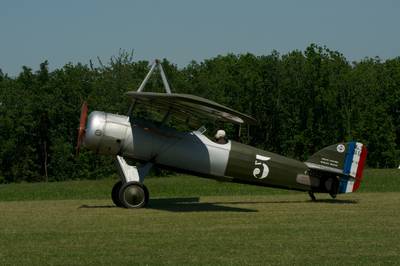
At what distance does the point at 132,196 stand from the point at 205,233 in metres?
5.31

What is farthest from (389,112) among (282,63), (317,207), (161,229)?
(161,229)

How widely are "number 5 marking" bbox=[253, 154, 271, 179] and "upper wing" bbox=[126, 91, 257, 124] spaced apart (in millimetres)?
1489

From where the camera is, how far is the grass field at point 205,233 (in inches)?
420

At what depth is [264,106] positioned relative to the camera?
81938 mm

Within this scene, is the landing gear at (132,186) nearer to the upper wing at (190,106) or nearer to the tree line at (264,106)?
the upper wing at (190,106)

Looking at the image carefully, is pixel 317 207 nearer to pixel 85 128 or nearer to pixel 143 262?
pixel 85 128

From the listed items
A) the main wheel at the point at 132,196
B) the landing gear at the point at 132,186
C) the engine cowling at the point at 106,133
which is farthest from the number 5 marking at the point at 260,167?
the engine cowling at the point at 106,133

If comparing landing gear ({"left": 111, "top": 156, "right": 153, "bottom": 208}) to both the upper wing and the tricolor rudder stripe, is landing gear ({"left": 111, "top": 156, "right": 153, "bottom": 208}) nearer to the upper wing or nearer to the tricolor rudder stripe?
the upper wing

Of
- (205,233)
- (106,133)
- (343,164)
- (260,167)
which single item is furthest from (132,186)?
(343,164)

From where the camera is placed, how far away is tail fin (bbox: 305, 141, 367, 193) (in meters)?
20.4

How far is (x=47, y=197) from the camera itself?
981 inches

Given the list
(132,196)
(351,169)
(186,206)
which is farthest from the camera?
(351,169)

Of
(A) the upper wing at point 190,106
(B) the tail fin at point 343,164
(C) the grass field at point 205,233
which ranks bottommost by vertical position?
(C) the grass field at point 205,233

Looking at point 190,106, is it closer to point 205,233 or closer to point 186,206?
point 186,206
